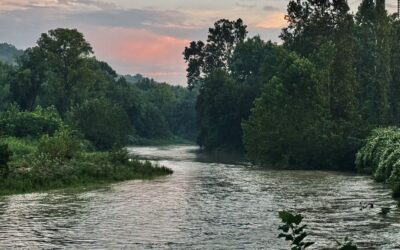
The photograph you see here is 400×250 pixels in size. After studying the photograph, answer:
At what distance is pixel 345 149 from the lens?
60.1m

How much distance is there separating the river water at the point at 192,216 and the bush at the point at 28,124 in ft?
98.1

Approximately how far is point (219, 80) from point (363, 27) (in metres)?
31.7

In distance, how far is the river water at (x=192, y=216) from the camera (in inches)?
800

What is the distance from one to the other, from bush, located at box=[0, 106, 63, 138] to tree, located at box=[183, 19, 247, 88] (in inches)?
1970

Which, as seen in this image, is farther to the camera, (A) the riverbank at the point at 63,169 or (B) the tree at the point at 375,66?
(B) the tree at the point at 375,66

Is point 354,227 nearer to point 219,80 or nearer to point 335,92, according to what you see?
point 335,92

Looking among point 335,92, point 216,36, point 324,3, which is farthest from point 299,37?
point 216,36

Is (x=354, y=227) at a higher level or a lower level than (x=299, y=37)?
lower

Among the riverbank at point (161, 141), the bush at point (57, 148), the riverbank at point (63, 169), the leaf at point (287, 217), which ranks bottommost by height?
the riverbank at point (161, 141)

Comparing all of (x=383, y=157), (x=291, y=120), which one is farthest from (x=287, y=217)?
(x=291, y=120)

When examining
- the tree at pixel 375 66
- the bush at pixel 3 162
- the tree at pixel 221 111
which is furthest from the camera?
the tree at pixel 221 111

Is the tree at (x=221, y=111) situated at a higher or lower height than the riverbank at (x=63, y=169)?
higher

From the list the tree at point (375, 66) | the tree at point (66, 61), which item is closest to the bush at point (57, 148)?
the tree at point (375, 66)

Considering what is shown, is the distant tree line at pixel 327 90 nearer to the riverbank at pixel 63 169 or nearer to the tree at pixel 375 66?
the tree at pixel 375 66
